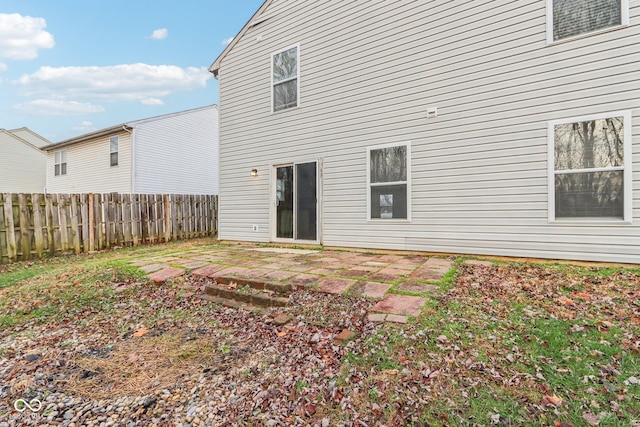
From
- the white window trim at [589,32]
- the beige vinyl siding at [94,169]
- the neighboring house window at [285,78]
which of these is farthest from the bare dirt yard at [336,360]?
the beige vinyl siding at [94,169]

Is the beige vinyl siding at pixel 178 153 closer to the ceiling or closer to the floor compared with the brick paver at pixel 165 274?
closer to the ceiling

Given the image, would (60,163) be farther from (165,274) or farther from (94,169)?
(165,274)

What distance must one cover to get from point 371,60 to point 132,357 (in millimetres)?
6064

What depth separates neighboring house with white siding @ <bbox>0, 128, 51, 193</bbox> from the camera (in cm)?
1833

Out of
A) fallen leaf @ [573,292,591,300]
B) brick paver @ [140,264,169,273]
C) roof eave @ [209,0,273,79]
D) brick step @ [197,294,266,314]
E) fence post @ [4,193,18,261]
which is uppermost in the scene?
roof eave @ [209,0,273,79]

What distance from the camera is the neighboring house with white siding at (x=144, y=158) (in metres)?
12.5

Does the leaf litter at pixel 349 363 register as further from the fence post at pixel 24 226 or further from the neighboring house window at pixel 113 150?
the neighboring house window at pixel 113 150

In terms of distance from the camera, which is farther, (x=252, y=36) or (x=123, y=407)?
(x=252, y=36)

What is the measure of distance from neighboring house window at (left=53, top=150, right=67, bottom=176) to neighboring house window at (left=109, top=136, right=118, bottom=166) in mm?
4294

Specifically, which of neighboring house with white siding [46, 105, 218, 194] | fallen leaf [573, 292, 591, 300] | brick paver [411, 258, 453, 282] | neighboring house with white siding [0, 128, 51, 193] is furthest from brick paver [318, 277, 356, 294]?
neighboring house with white siding [0, 128, 51, 193]

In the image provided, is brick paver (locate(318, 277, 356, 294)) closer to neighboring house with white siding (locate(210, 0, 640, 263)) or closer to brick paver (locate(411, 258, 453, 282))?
brick paver (locate(411, 258, 453, 282))

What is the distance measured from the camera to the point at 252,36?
7.78 m

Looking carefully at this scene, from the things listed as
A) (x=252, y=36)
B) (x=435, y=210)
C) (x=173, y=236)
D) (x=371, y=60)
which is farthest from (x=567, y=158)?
(x=173, y=236)

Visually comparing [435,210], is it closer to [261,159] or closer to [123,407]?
[261,159]
